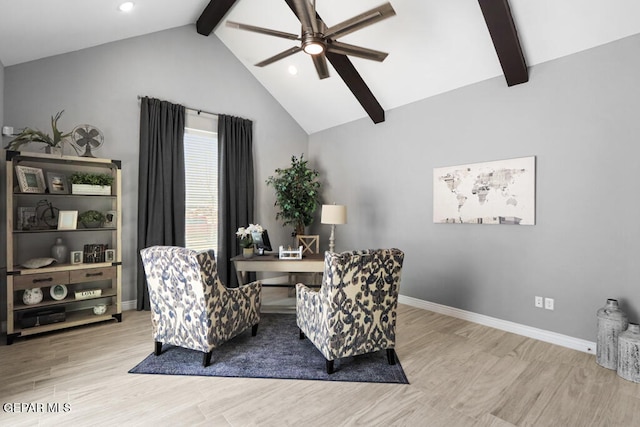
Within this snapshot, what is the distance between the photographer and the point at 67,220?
129 inches

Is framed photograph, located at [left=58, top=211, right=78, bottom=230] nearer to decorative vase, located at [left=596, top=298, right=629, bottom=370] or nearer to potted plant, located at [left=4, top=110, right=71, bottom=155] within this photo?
potted plant, located at [left=4, top=110, right=71, bottom=155]

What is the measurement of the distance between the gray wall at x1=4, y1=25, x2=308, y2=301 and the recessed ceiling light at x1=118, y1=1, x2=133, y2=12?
2.52 feet

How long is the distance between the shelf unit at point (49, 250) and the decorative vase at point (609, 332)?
465 cm

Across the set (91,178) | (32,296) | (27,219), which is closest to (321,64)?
Answer: (91,178)

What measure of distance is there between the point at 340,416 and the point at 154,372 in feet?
4.93

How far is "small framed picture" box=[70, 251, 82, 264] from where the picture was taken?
335cm

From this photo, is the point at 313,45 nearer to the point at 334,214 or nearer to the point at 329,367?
the point at 334,214

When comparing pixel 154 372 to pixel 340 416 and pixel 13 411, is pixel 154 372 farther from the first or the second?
pixel 340 416

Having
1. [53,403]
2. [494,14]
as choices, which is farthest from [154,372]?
[494,14]

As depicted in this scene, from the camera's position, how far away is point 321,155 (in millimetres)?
5684

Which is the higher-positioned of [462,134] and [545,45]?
[545,45]

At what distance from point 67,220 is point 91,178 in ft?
1.62

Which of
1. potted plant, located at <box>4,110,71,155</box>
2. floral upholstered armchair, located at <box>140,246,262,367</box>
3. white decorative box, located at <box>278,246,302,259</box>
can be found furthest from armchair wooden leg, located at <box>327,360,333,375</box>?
potted plant, located at <box>4,110,71,155</box>

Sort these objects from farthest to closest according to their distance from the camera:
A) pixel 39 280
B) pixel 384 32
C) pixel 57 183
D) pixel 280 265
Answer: pixel 280 265
pixel 384 32
pixel 57 183
pixel 39 280
